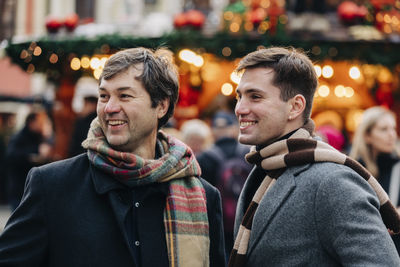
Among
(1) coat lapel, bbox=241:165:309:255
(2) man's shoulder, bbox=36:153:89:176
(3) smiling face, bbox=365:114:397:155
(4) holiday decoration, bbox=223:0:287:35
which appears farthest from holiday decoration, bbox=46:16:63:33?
(1) coat lapel, bbox=241:165:309:255

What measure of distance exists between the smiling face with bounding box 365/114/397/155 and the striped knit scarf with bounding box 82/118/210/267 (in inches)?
103

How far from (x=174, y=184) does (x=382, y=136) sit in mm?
2863

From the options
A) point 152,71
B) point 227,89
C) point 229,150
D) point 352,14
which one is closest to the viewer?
point 152,71

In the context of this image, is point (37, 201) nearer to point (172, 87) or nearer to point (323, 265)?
point (172, 87)

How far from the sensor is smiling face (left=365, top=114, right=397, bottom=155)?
5.32 meters

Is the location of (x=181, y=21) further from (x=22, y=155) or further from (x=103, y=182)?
(x=103, y=182)

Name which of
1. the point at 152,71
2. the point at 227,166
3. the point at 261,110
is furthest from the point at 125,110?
the point at 227,166

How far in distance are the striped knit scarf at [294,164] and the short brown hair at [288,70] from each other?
181 millimetres

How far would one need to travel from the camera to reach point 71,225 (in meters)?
2.77

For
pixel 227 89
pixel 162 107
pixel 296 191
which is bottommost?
pixel 227 89

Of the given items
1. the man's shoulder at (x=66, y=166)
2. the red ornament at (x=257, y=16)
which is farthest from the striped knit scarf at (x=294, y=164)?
the red ornament at (x=257, y=16)

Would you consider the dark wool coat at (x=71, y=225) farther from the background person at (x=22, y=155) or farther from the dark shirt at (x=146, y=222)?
A: the background person at (x=22, y=155)

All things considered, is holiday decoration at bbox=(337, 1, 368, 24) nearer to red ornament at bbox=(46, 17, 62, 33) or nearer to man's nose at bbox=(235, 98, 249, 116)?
red ornament at bbox=(46, 17, 62, 33)

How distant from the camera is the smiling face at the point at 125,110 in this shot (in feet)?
9.61
